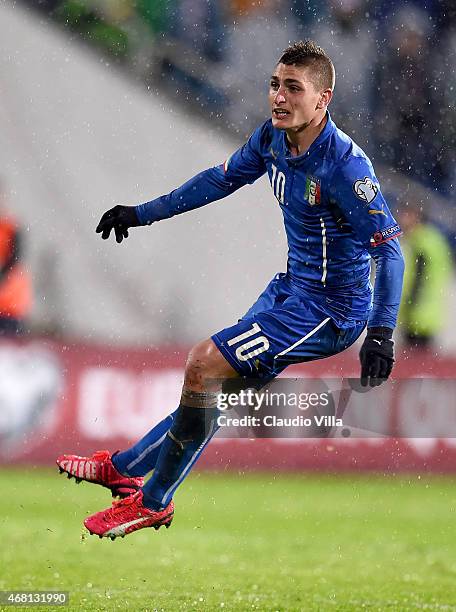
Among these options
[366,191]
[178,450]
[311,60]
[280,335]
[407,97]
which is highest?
[407,97]

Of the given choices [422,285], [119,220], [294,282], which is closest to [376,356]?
[294,282]

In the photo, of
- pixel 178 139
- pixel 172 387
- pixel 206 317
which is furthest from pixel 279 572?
pixel 178 139

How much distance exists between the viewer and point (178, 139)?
10773 mm

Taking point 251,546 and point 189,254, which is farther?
point 189,254

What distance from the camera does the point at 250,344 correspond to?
15.4 ft

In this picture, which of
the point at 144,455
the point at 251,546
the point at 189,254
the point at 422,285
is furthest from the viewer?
the point at 189,254

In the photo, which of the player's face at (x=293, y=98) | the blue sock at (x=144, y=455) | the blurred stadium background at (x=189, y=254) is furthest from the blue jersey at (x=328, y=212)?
the blurred stadium background at (x=189, y=254)

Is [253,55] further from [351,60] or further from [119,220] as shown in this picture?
[119,220]

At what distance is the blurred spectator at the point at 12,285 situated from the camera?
9.53 meters

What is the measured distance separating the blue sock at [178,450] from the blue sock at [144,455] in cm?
21

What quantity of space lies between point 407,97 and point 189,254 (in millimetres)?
2517

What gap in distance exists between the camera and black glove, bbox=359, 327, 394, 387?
448cm

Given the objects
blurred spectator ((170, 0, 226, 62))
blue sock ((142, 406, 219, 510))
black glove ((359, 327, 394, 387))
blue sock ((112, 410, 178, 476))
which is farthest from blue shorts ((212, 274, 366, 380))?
blurred spectator ((170, 0, 226, 62))

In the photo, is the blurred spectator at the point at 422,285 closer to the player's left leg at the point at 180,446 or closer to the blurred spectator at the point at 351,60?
the blurred spectator at the point at 351,60
